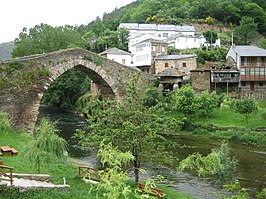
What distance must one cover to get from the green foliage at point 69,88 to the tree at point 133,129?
135 feet

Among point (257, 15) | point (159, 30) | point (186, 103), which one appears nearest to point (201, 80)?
point (186, 103)

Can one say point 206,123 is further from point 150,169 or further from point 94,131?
point 94,131

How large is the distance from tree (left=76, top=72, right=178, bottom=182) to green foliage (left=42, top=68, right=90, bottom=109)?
4102cm

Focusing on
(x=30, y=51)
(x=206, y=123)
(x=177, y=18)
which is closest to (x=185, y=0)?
(x=177, y=18)

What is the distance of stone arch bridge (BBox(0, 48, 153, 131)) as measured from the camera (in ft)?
98.4

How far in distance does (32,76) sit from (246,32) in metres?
54.9

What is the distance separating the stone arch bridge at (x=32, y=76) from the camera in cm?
3000

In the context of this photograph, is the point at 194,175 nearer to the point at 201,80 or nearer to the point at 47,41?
the point at 201,80

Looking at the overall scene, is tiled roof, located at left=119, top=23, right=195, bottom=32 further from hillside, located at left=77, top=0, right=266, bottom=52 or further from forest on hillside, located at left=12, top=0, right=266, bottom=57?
forest on hillside, located at left=12, top=0, right=266, bottom=57

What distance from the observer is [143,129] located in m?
16.8

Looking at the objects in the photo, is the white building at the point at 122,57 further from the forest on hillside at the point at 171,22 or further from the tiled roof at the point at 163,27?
the tiled roof at the point at 163,27

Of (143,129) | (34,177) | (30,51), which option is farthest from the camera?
(30,51)

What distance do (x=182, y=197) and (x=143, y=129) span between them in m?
3.68

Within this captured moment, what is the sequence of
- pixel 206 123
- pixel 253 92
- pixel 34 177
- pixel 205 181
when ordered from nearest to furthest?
1. pixel 34 177
2. pixel 205 181
3. pixel 206 123
4. pixel 253 92
